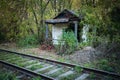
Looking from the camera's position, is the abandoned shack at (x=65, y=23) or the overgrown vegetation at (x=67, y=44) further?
the abandoned shack at (x=65, y=23)

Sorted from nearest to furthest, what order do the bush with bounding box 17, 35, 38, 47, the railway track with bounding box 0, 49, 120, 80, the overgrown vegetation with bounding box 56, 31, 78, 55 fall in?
1. the railway track with bounding box 0, 49, 120, 80
2. the overgrown vegetation with bounding box 56, 31, 78, 55
3. the bush with bounding box 17, 35, 38, 47

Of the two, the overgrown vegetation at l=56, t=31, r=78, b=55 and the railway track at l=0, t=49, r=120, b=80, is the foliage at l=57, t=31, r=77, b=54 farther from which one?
the railway track at l=0, t=49, r=120, b=80

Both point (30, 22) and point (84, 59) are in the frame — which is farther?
point (30, 22)

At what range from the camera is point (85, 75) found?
7621mm

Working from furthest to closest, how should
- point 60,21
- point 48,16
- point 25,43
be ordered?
1. point 48,16
2. point 25,43
3. point 60,21

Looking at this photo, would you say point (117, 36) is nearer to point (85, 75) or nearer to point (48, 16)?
point (85, 75)

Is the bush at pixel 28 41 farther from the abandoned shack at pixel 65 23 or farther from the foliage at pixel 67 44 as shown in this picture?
the foliage at pixel 67 44

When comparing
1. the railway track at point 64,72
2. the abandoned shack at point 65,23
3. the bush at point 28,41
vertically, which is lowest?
the railway track at point 64,72

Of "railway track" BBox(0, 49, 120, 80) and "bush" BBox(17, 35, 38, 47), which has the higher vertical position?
"bush" BBox(17, 35, 38, 47)

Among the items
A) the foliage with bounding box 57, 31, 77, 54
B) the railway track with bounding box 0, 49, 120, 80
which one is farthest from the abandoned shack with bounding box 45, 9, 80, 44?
the railway track with bounding box 0, 49, 120, 80

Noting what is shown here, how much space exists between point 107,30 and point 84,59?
141 inches

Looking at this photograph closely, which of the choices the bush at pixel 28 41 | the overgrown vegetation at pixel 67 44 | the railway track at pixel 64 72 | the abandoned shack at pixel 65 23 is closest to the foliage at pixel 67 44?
the overgrown vegetation at pixel 67 44

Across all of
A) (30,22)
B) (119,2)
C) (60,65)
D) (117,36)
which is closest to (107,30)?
(117,36)

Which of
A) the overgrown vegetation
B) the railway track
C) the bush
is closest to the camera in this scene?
the railway track
